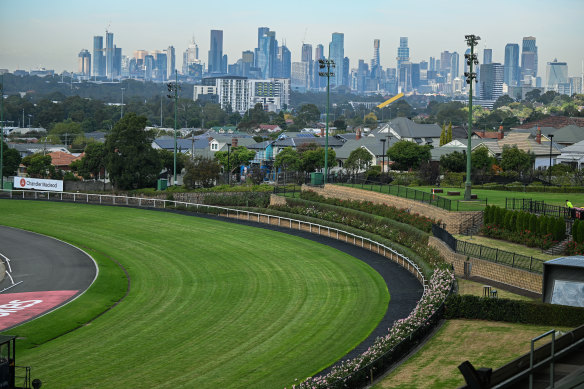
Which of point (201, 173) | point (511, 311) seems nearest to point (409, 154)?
point (201, 173)

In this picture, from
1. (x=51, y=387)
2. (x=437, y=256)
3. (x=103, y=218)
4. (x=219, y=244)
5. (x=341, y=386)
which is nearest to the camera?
(x=341, y=386)

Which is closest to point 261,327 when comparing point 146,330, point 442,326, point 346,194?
point 146,330

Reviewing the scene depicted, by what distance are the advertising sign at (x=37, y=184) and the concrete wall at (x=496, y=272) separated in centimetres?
4281

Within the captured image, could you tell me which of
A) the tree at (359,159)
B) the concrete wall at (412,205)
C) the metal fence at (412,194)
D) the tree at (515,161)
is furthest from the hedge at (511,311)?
the tree at (359,159)

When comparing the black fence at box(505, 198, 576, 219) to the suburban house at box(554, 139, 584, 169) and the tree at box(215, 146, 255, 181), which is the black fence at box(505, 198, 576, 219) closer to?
the suburban house at box(554, 139, 584, 169)

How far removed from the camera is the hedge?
26094mm

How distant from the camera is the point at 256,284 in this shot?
3781 centimetres

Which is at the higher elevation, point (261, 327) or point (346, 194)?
point (346, 194)

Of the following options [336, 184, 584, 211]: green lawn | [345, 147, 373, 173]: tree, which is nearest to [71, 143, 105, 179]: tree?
[345, 147, 373, 173]: tree

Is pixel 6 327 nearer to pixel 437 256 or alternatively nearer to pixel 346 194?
pixel 437 256

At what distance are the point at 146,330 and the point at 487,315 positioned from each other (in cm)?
1312

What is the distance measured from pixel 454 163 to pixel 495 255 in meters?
38.6

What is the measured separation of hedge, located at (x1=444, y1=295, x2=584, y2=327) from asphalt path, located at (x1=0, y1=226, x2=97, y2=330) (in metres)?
17.0

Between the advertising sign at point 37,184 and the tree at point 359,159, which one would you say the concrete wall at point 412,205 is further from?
the tree at point 359,159
